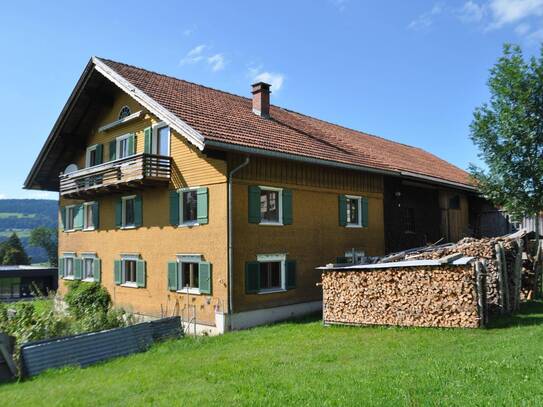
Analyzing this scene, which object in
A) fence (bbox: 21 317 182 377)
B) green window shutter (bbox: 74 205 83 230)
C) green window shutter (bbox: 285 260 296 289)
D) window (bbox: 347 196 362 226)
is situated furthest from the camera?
green window shutter (bbox: 74 205 83 230)

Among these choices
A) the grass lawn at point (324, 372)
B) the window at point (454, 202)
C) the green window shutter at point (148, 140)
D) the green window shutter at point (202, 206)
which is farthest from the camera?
the window at point (454, 202)

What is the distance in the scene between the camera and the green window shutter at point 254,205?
1525 centimetres

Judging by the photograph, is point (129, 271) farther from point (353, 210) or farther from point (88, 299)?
point (353, 210)

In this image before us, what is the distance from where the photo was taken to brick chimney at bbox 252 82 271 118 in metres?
19.8

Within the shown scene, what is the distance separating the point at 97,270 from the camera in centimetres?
2067

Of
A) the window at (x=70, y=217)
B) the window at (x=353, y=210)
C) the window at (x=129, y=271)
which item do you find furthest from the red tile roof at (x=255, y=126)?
the window at (x=70, y=217)

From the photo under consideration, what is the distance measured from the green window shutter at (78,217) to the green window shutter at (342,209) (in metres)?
12.1

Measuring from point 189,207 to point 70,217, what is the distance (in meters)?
9.93

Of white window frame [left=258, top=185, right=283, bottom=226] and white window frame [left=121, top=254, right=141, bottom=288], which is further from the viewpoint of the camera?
white window frame [left=121, top=254, right=141, bottom=288]

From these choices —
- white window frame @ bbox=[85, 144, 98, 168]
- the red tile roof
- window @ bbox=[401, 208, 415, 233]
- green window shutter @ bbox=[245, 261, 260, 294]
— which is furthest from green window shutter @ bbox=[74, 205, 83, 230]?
window @ bbox=[401, 208, 415, 233]

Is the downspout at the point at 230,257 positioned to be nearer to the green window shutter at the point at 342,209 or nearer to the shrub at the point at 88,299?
the green window shutter at the point at 342,209

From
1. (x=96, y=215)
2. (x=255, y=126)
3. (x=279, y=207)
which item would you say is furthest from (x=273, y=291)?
(x=96, y=215)

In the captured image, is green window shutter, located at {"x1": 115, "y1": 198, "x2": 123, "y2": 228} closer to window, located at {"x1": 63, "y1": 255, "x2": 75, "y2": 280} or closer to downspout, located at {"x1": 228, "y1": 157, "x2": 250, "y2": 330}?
window, located at {"x1": 63, "y1": 255, "x2": 75, "y2": 280}

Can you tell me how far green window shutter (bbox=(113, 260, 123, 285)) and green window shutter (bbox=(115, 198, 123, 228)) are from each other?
4.93ft
